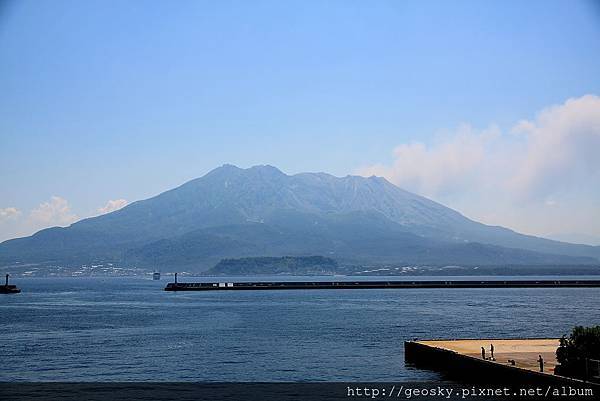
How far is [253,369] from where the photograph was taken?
47156 millimetres

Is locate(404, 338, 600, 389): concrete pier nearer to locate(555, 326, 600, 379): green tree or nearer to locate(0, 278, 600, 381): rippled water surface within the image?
locate(555, 326, 600, 379): green tree

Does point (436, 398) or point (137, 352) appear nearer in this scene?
point (436, 398)

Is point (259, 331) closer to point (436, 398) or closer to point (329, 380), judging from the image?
point (329, 380)

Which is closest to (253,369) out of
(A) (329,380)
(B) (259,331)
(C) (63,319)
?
(A) (329,380)

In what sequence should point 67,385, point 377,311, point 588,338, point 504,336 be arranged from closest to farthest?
point 588,338, point 67,385, point 504,336, point 377,311

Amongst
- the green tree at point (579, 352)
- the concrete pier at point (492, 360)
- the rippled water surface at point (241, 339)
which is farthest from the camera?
the rippled water surface at point (241, 339)

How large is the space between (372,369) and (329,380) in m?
4.75

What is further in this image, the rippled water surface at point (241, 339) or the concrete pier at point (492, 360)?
the rippled water surface at point (241, 339)

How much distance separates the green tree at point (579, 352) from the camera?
Answer: 1261 inches

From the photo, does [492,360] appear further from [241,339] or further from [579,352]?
[241,339]

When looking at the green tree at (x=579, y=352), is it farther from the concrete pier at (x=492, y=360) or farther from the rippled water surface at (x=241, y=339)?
the rippled water surface at (x=241, y=339)

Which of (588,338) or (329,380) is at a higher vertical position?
(588,338)

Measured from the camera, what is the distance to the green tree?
105ft

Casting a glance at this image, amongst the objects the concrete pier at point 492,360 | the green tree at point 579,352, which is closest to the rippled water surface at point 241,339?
the concrete pier at point 492,360
